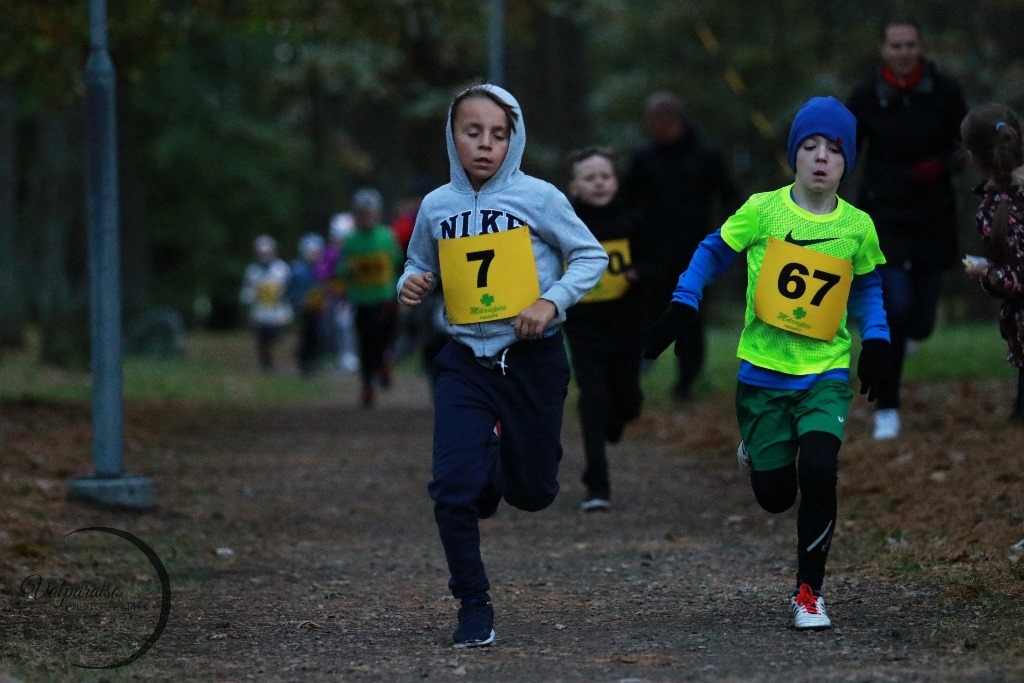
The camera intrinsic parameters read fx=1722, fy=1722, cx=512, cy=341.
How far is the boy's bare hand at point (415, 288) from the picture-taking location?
603cm

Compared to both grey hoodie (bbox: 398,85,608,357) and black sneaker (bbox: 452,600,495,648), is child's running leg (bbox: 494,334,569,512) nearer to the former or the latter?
grey hoodie (bbox: 398,85,608,357)

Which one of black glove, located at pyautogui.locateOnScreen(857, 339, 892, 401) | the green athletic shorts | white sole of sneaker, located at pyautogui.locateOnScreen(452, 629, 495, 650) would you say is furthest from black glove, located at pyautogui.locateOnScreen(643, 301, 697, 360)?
white sole of sneaker, located at pyautogui.locateOnScreen(452, 629, 495, 650)

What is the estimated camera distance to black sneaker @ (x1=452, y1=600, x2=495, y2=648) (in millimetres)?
5867

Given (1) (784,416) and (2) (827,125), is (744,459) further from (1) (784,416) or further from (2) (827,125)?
(2) (827,125)

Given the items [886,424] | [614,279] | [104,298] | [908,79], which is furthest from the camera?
[886,424]

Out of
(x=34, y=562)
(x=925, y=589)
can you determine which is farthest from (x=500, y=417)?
(x=34, y=562)

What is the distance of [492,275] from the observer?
6082mm

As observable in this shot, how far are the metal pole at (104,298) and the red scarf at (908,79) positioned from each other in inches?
174

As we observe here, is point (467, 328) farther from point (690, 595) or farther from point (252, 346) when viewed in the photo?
point (252, 346)

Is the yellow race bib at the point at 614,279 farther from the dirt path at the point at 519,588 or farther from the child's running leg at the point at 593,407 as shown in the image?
the dirt path at the point at 519,588

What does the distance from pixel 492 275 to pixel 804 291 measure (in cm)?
111

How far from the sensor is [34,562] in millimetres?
7590

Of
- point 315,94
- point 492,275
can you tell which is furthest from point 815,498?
point 315,94

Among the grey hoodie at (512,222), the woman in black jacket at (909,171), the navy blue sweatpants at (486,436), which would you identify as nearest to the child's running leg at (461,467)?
the navy blue sweatpants at (486,436)
